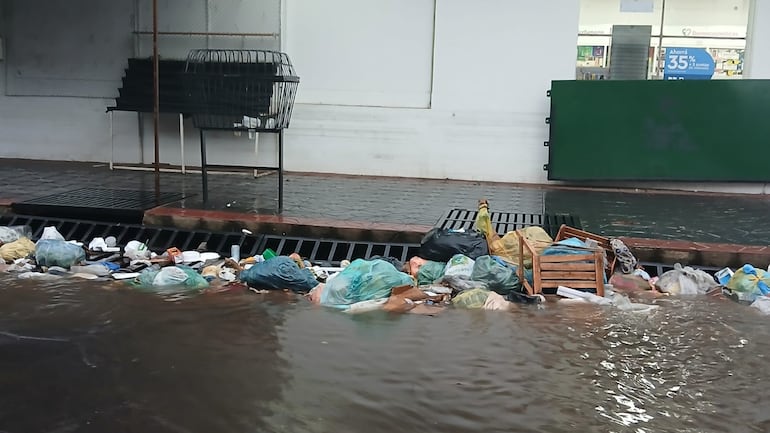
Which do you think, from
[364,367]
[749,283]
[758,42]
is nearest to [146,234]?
[364,367]

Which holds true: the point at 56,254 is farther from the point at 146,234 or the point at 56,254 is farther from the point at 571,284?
the point at 571,284

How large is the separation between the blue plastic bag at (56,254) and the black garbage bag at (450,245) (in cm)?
302

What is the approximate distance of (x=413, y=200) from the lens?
841 centimetres

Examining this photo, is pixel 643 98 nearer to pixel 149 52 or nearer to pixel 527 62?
pixel 527 62

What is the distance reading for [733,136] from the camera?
957 centimetres

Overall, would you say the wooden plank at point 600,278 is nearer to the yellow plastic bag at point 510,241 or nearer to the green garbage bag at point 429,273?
the yellow plastic bag at point 510,241

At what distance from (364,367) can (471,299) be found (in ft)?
5.03

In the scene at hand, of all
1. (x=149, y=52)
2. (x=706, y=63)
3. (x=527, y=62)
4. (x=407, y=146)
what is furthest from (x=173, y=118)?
(x=706, y=63)

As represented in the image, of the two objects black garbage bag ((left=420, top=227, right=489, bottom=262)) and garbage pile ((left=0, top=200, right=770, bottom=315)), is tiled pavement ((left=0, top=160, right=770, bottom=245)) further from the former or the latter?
garbage pile ((left=0, top=200, right=770, bottom=315))

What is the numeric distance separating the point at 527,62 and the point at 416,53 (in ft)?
5.19

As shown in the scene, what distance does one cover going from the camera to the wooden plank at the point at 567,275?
18.4 ft

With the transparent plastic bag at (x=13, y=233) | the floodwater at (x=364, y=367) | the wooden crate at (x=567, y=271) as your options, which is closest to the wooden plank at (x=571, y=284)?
the wooden crate at (x=567, y=271)

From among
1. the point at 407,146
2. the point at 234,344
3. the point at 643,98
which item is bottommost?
the point at 234,344

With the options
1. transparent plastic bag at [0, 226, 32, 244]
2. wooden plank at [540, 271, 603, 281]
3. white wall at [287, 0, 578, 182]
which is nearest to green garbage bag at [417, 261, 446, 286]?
wooden plank at [540, 271, 603, 281]
